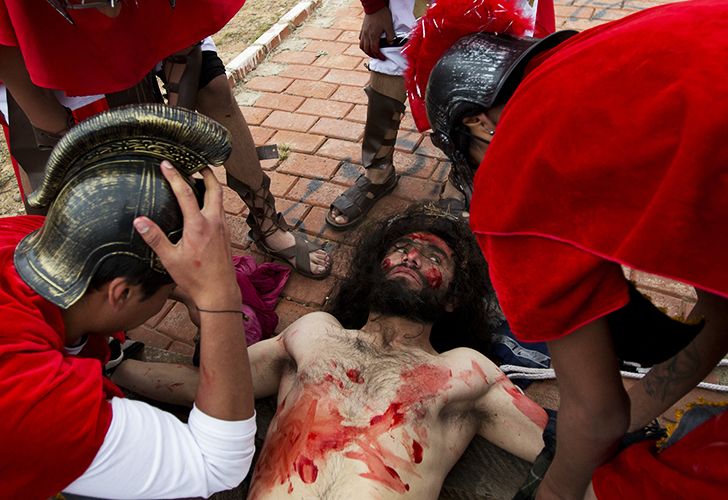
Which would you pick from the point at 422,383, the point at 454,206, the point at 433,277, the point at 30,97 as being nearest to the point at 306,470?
the point at 422,383

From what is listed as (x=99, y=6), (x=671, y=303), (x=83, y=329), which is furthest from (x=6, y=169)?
(x=671, y=303)

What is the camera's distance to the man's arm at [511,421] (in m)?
2.24

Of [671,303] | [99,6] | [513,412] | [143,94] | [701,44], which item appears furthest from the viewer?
[671,303]

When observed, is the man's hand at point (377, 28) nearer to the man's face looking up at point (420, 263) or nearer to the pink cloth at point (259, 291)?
the man's face looking up at point (420, 263)

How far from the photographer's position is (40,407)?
135 cm

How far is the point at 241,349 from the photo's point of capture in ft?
5.41

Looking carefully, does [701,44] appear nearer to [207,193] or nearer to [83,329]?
[207,193]

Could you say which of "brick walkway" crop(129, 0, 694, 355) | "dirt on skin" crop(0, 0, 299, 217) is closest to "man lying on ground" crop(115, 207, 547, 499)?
"brick walkway" crop(129, 0, 694, 355)

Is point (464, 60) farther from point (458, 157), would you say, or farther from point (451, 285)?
point (451, 285)

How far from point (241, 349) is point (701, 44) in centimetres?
129

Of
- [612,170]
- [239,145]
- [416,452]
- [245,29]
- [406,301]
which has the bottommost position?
[245,29]

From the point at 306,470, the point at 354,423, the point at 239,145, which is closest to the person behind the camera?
the point at 306,470

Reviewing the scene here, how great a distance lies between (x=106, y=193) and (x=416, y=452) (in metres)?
1.33

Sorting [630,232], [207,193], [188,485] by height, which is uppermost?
[630,232]
